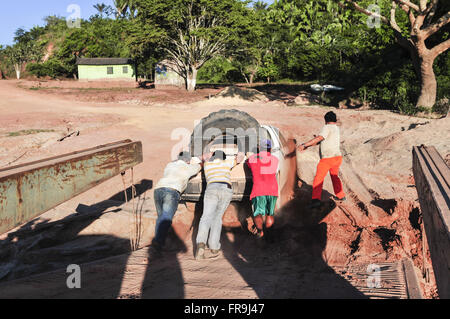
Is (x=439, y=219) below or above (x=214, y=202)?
above

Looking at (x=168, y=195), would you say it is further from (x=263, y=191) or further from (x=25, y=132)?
(x=25, y=132)

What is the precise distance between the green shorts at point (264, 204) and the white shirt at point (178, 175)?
103 centimetres

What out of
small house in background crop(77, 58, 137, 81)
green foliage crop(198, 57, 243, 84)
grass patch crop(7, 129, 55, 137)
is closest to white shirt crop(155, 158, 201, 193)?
grass patch crop(7, 129, 55, 137)

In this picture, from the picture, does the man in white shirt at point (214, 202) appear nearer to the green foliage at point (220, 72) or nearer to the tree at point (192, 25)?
the tree at point (192, 25)

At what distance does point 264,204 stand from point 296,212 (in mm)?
1248

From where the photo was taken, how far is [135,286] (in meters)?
3.77

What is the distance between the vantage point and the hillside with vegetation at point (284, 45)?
17.7 metres

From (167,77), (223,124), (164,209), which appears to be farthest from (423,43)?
(167,77)

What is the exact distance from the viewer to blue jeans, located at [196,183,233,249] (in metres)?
4.82

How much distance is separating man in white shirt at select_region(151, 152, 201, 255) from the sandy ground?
320 mm

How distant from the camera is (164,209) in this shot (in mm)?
4914

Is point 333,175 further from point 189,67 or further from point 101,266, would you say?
point 189,67

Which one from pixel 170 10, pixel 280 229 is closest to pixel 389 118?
pixel 280 229

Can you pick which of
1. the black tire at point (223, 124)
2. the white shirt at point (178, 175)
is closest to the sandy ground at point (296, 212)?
the white shirt at point (178, 175)
